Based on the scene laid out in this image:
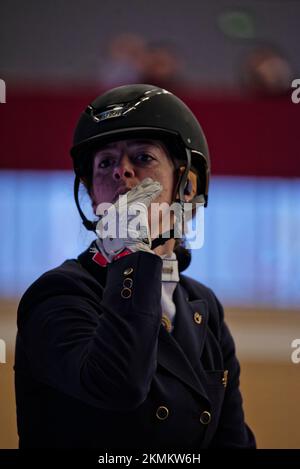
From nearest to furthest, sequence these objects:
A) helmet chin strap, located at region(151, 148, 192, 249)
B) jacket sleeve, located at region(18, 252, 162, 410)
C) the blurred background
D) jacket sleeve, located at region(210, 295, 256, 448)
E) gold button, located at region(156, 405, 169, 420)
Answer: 1. jacket sleeve, located at region(18, 252, 162, 410)
2. gold button, located at region(156, 405, 169, 420)
3. helmet chin strap, located at region(151, 148, 192, 249)
4. jacket sleeve, located at region(210, 295, 256, 448)
5. the blurred background

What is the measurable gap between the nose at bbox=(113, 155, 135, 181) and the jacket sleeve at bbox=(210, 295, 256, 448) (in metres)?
0.41

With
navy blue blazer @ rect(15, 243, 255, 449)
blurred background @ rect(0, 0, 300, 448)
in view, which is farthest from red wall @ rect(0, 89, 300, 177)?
navy blue blazer @ rect(15, 243, 255, 449)

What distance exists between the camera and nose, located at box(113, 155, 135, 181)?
1.17 metres

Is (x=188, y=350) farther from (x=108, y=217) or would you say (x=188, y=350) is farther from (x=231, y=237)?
(x=231, y=237)

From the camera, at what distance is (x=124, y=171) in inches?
45.9

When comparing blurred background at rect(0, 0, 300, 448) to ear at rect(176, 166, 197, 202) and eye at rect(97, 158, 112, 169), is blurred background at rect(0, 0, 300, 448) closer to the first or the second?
ear at rect(176, 166, 197, 202)

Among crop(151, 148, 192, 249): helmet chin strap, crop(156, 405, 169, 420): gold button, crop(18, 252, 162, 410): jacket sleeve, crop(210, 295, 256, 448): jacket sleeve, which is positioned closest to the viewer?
crop(18, 252, 162, 410): jacket sleeve

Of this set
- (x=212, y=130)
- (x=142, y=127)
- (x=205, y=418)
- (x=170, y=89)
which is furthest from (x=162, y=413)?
(x=212, y=130)

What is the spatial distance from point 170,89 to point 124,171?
427 cm

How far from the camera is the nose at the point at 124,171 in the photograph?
1167 millimetres

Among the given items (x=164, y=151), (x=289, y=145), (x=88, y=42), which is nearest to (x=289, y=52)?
(x=289, y=145)

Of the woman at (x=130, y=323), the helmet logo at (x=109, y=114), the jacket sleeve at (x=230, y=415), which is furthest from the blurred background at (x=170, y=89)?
the helmet logo at (x=109, y=114)

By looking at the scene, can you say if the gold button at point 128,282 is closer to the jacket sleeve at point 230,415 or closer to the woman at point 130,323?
the woman at point 130,323

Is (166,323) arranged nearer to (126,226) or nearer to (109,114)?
(126,226)
